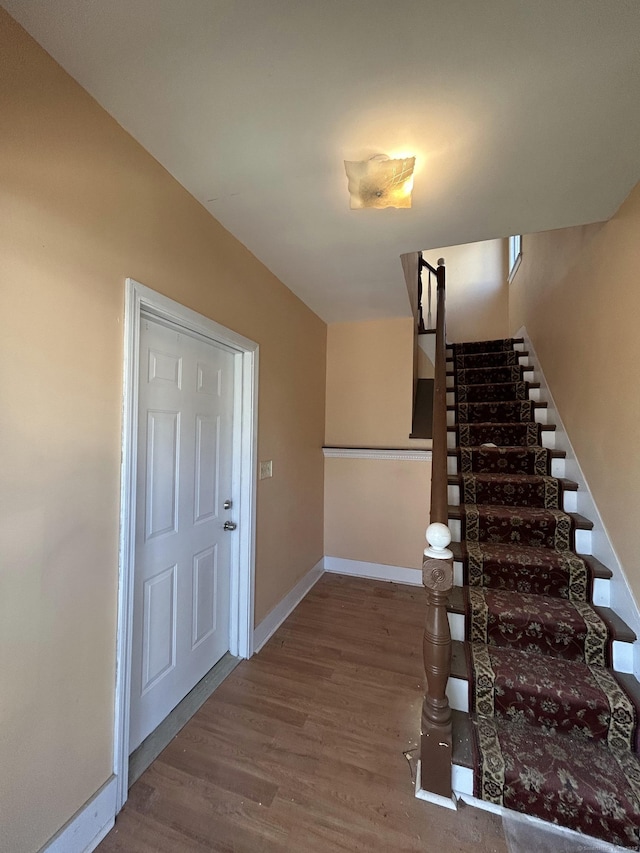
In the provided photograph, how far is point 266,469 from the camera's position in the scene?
229 centimetres

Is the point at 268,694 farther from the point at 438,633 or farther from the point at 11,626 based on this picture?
the point at 11,626

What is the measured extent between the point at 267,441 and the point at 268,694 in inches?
56.6

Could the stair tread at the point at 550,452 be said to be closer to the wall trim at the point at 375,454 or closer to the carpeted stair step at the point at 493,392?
the wall trim at the point at 375,454

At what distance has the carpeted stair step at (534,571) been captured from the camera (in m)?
1.71

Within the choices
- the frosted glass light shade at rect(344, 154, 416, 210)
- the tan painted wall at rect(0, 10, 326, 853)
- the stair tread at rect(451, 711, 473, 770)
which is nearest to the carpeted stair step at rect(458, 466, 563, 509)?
the stair tread at rect(451, 711, 473, 770)

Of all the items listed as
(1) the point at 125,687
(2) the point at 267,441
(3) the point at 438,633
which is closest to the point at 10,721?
(1) the point at 125,687

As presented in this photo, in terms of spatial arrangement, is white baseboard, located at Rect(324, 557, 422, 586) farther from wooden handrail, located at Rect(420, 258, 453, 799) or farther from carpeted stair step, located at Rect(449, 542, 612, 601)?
wooden handrail, located at Rect(420, 258, 453, 799)

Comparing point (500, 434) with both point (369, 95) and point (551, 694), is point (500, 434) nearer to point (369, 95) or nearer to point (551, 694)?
point (551, 694)

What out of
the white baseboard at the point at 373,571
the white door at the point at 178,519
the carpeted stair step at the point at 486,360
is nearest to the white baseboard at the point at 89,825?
the white door at the point at 178,519

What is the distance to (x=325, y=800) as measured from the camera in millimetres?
1295

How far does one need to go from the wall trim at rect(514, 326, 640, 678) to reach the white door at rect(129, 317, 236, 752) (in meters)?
2.06

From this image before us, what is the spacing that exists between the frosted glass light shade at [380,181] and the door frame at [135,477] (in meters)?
0.88

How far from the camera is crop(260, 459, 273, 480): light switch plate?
2.24 m

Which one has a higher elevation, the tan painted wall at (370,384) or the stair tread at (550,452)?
the tan painted wall at (370,384)
